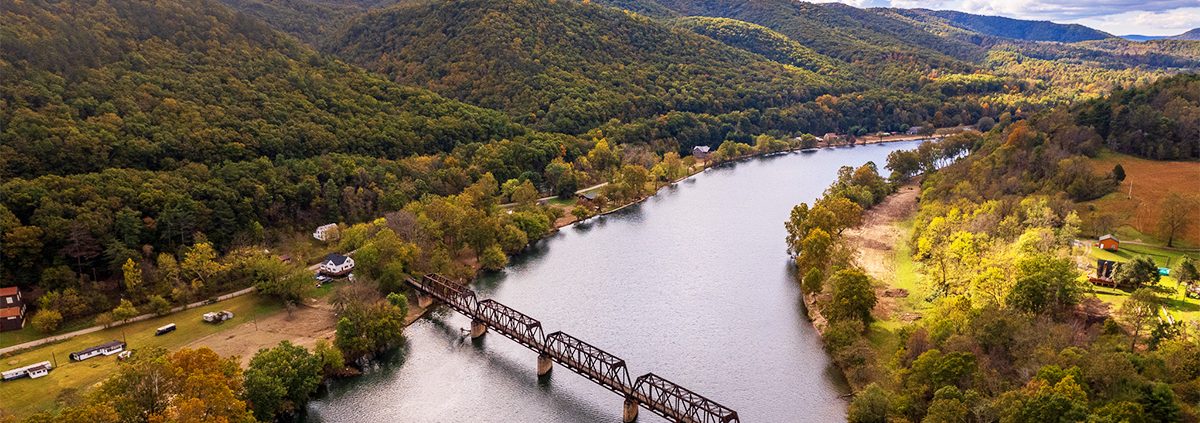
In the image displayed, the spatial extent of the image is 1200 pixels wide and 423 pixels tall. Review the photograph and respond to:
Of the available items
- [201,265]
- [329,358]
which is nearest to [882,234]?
[329,358]

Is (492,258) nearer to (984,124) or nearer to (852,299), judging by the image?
(852,299)

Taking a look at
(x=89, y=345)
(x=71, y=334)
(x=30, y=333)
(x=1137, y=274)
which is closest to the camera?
(x=1137, y=274)

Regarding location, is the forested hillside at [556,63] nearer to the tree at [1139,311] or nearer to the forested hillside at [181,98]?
the forested hillside at [181,98]

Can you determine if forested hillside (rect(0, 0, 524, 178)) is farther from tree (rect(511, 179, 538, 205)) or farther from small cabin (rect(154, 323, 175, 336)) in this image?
small cabin (rect(154, 323, 175, 336))

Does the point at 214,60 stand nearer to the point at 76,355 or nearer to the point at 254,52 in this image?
the point at 254,52

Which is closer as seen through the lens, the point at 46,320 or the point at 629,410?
the point at 629,410

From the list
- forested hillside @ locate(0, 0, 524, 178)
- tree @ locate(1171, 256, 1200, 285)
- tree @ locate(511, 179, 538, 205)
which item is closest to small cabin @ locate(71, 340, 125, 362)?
forested hillside @ locate(0, 0, 524, 178)

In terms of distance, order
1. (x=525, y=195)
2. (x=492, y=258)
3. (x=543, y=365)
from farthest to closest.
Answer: (x=525, y=195) → (x=492, y=258) → (x=543, y=365)
